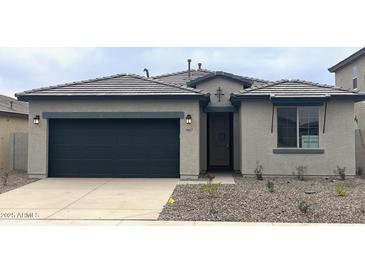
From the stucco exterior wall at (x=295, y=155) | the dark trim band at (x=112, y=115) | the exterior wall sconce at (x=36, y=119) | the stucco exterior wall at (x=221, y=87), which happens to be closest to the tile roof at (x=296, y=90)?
the stucco exterior wall at (x=295, y=155)

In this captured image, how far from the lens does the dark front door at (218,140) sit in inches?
581

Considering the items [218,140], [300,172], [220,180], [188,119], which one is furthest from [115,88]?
[300,172]

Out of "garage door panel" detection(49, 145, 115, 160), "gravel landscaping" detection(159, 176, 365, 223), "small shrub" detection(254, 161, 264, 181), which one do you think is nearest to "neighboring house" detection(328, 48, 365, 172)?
"gravel landscaping" detection(159, 176, 365, 223)

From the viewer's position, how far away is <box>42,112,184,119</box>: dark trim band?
11.8 meters

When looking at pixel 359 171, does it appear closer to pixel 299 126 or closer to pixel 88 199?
pixel 299 126

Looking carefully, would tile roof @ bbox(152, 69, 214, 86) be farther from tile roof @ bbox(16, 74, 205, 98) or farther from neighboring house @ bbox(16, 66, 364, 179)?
neighboring house @ bbox(16, 66, 364, 179)

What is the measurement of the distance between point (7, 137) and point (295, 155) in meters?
13.2

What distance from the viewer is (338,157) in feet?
38.6

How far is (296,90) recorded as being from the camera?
11.8m

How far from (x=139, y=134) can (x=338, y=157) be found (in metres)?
7.67

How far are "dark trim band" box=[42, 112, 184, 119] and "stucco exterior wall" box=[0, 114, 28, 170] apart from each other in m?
4.02

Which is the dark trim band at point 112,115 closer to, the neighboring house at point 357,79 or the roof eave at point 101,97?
the roof eave at point 101,97

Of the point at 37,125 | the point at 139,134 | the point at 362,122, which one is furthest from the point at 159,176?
the point at 362,122

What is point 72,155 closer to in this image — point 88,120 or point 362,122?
point 88,120
